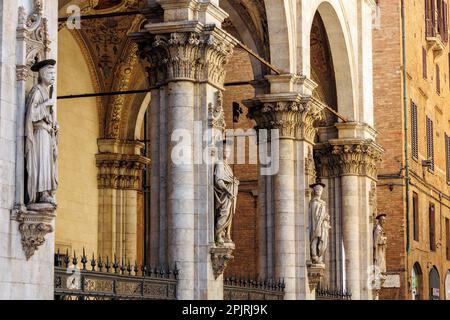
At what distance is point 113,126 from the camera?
33.8m

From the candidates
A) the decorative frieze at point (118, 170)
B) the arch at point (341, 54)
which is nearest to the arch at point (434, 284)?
the arch at point (341, 54)

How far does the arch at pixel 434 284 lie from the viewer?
45.1 m

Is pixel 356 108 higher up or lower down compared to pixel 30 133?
higher up

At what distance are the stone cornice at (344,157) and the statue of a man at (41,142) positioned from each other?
17494mm

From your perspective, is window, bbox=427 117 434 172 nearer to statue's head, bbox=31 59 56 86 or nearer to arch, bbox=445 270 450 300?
arch, bbox=445 270 450 300

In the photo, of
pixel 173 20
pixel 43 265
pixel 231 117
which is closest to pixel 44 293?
pixel 43 265

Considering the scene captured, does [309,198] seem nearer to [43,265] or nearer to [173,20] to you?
[173,20]

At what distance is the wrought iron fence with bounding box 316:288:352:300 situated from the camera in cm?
2908

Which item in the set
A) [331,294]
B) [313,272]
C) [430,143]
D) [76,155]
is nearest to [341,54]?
[331,294]

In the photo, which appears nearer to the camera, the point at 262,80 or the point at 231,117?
the point at 262,80

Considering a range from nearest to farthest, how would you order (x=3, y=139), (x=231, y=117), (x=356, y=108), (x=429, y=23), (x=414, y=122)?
(x=3, y=139)
(x=356, y=108)
(x=231, y=117)
(x=414, y=122)
(x=429, y=23)

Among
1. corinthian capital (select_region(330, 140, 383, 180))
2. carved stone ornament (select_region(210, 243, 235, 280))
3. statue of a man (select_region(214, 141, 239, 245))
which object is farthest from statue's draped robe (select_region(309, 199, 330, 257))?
carved stone ornament (select_region(210, 243, 235, 280))

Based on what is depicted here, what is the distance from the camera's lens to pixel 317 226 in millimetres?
27875

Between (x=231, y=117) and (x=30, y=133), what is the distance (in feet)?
78.0
